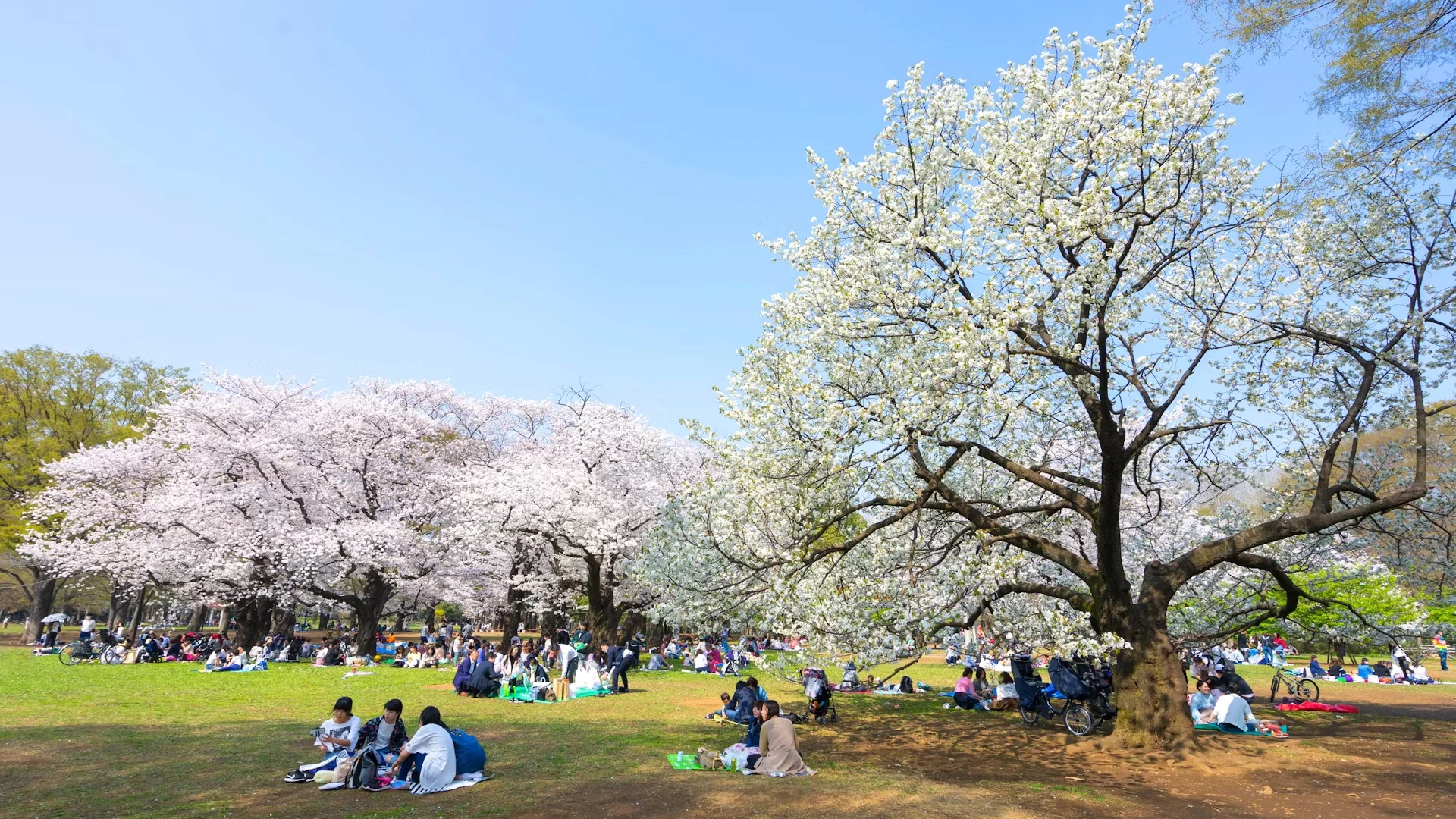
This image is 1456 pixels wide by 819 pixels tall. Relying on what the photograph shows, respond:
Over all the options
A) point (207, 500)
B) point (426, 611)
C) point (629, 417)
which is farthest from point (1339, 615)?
point (426, 611)

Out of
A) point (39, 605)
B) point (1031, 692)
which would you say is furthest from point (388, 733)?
point (39, 605)

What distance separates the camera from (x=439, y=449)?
127ft

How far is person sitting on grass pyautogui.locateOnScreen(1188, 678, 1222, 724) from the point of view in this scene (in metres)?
14.9

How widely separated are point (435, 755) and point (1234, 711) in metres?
13.6

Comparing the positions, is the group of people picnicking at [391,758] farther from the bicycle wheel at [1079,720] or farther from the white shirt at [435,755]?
the bicycle wheel at [1079,720]

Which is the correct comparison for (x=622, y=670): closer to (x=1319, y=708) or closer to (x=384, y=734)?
(x=384, y=734)

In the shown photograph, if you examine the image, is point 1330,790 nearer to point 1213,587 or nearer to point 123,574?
point 1213,587

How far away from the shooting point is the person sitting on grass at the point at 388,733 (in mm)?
9734

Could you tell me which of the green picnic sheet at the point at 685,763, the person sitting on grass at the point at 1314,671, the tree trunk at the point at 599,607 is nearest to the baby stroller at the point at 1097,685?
the green picnic sheet at the point at 685,763

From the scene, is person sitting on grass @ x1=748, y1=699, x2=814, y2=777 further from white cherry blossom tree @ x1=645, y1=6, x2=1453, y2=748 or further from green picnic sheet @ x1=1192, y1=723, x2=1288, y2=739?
green picnic sheet @ x1=1192, y1=723, x2=1288, y2=739

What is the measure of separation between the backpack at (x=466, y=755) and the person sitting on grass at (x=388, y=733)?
0.74m

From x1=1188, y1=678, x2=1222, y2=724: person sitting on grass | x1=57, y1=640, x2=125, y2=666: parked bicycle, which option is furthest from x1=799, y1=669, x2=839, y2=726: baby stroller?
x1=57, y1=640, x2=125, y2=666: parked bicycle

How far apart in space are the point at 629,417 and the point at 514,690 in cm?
1788

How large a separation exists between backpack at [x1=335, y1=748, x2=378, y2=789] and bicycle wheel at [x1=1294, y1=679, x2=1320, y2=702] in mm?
21331
